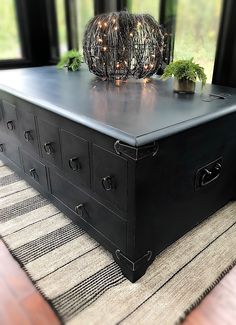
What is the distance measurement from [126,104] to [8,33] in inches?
89.4

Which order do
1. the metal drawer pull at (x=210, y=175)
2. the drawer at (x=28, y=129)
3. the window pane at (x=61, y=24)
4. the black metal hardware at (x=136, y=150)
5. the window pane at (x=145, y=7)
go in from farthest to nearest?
the window pane at (x=61, y=24)
the window pane at (x=145, y=7)
the drawer at (x=28, y=129)
the metal drawer pull at (x=210, y=175)
the black metal hardware at (x=136, y=150)

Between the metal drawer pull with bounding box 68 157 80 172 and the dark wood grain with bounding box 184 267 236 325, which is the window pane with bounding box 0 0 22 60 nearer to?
the metal drawer pull with bounding box 68 157 80 172

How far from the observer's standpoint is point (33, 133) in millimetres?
1499

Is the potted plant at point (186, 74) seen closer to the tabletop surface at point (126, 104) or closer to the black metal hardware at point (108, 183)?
the tabletop surface at point (126, 104)

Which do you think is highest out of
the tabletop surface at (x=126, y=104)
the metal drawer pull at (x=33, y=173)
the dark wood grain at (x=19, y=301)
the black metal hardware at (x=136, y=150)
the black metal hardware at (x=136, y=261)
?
the tabletop surface at (x=126, y=104)

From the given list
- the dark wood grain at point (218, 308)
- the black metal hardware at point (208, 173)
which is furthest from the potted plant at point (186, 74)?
the dark wood grain at point (218, 308)

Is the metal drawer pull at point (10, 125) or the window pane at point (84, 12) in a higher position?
the window pane at point (84, 12)

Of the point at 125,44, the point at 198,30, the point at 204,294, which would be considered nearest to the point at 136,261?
the point at 204,294

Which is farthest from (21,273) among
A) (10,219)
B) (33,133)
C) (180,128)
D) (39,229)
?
(180,128)

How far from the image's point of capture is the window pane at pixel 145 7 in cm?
177

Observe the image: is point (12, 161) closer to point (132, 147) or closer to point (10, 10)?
point (132, 147)

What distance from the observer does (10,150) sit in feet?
6.20

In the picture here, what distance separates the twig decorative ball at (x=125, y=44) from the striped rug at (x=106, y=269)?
916 millimetres

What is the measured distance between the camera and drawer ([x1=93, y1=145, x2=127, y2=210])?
0.98 m
